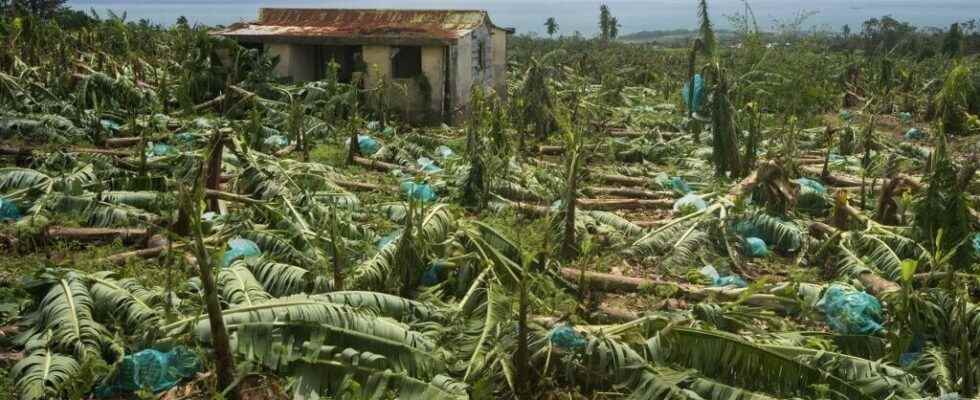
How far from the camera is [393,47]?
18.5m

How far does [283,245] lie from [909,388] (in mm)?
5083

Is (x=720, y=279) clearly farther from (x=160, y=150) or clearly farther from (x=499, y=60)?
(x=499, y=60)

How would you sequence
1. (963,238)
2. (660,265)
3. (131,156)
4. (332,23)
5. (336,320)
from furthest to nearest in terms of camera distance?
(332,23) < (131,156) < (660,265) < (963,238) < (336,320)

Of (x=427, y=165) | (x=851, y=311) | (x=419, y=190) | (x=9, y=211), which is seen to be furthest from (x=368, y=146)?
(x=851, y=311)

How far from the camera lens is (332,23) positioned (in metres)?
20.3

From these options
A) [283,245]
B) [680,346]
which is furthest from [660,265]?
[283,245]

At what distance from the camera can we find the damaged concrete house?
1805 cm

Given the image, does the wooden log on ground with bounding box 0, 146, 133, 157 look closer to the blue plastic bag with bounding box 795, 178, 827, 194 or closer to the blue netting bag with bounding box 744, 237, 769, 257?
the blue netting bag with bounding box 744, 237, 769, 257

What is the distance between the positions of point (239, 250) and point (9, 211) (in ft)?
10.2

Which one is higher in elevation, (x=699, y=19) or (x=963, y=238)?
(x=699, y=19)

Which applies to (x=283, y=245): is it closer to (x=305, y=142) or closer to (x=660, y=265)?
(x=660, y=265)

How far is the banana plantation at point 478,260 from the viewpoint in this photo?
5.19m

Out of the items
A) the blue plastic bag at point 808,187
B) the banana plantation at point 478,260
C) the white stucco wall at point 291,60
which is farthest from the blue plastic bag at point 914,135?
the white stucco wall at point 291,60

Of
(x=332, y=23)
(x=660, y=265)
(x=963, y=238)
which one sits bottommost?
(x=660, y=265)
